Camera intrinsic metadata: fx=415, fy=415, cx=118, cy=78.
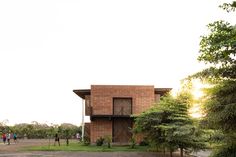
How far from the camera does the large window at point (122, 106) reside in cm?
5288

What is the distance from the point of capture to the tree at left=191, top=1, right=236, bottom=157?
12.3 meters

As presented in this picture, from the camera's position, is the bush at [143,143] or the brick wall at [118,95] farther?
the brick wall at [118,95]

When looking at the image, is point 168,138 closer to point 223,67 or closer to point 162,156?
point 162,156

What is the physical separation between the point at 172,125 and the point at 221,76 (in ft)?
62.6

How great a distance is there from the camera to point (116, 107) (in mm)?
53062

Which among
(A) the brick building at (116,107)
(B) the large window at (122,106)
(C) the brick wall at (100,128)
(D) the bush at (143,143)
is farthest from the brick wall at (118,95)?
(D) the bush at (143,143)

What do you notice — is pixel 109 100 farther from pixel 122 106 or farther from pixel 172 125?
pixel 172 125

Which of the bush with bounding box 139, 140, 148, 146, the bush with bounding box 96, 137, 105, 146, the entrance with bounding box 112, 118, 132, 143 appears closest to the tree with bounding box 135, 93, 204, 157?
the bush with bounding box 139, 140, 148, 146

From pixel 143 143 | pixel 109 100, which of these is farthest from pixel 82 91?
pixel 143 143

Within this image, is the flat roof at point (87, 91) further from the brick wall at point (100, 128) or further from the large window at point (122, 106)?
the brick wall at point (100, 128)

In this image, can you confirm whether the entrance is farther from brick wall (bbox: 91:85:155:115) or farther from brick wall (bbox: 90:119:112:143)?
brick wall (bbox: 91:85:155:115)

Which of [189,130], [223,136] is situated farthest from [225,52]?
[189,130]

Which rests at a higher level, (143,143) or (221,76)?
(221,76)

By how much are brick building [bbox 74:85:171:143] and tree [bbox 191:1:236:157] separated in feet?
123
